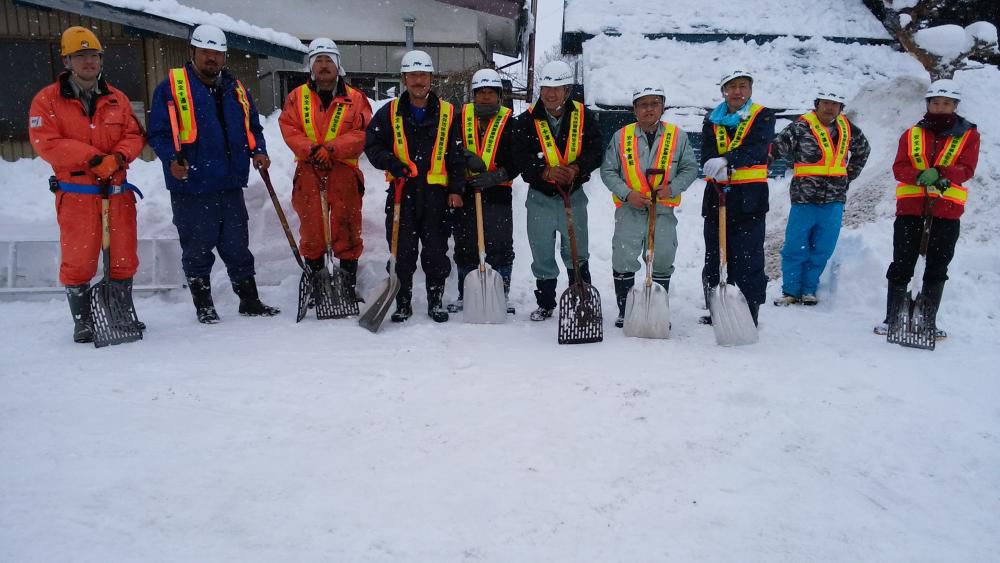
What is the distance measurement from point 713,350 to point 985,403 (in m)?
1.51

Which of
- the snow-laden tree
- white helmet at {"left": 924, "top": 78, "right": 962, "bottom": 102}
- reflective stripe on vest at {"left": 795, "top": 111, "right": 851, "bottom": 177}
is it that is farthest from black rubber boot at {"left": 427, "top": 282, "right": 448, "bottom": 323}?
the snow-laden tree

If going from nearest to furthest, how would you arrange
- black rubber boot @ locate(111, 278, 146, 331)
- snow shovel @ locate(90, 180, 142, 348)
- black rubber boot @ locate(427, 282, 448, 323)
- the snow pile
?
1. snow shovel @ locate(90, 180, 142, 348)
2. black rubber boot @ locate(111, 278, 146, 331)
3. black rubber boot @ locate(427, 282, 448, 323)
4. the snow pile

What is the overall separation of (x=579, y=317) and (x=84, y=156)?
3582mm

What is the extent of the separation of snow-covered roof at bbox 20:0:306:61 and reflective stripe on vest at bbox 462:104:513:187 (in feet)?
17.5

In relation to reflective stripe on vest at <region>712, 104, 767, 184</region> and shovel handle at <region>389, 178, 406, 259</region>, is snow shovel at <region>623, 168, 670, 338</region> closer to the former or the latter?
reflective stripe on vest at <region>712, 104, 767, 184</region>

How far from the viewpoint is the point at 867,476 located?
2643mm

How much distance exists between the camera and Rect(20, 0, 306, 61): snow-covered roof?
776 cm

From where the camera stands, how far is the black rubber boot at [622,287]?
16.1 feet

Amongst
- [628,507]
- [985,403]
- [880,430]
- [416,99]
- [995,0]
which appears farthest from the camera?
[995,0]

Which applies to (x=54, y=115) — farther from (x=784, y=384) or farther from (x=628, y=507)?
(x=784, y=384)

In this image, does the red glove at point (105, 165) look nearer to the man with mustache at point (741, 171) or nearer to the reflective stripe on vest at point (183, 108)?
the reflective stripe on vest at point (183, 108)

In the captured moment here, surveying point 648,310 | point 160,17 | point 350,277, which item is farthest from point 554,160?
point 160,17

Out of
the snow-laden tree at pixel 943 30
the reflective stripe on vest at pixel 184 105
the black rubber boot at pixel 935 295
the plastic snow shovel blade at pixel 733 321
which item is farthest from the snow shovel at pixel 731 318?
the snow-laden tree at pixel 943 30

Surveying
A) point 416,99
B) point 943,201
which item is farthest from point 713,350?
point 416,99
